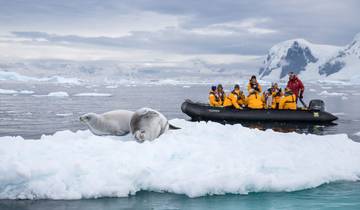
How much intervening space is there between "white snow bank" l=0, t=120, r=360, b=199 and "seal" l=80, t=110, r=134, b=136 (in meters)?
0.42

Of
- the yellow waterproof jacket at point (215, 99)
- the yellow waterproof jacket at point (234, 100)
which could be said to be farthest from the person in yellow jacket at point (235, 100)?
the yellow waterproof jacket at point (215, 99)

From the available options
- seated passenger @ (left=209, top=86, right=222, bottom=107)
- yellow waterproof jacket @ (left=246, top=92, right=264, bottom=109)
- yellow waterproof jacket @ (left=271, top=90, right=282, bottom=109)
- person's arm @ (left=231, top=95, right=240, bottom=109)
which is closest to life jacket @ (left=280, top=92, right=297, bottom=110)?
yellow waterproof jacket @ (left=271, top=90, right=282, bottom=109)

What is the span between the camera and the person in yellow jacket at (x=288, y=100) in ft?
48.0

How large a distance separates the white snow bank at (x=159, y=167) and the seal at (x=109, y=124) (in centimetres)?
42

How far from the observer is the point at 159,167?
6.32 meters

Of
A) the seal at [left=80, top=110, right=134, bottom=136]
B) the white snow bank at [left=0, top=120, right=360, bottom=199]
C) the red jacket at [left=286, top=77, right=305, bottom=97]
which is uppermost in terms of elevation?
the red jacket at [left=286, top=77, right=305, bottom=97]

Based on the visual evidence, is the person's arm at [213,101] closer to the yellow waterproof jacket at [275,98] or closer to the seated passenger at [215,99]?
the seated passenger at [215,99]

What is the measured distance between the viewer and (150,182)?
6.10m

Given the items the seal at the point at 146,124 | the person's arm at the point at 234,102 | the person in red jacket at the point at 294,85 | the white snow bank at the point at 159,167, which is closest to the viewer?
the white snow bank at the point at 159,167

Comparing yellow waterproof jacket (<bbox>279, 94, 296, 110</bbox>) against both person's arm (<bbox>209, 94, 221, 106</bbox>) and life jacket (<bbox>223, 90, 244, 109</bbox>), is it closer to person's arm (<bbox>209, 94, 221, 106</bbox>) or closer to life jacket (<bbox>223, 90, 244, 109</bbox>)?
life jacket (<bbox>223, 90, 244, 109</bbox>)

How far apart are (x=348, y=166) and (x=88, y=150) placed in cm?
407

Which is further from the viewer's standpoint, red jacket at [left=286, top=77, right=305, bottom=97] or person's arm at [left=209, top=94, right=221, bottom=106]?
red jacket at [left=286, top=77, right=305, bottom=97]

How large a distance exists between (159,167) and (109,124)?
2200 millimetres

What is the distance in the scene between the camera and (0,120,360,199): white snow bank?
19.3ft
